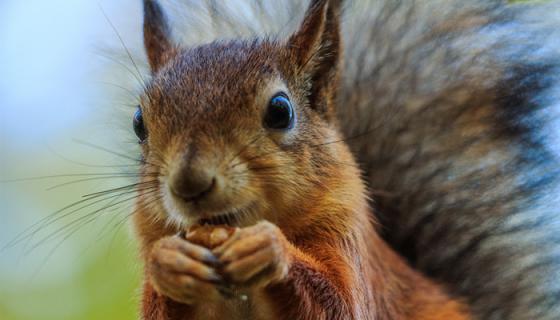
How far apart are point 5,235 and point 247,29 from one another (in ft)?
5.14

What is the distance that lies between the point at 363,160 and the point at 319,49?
54 cm

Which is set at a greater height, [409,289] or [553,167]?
[553,167]

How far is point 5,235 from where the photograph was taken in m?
3.06

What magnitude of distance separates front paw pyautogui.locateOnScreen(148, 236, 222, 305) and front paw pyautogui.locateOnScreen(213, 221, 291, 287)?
20mm

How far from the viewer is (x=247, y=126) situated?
1.28 meters

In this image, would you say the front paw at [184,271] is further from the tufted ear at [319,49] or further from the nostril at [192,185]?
the tufted ear at [319,49]

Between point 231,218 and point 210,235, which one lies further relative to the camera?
point 231,218

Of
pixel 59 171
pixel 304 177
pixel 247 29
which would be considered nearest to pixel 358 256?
pixel 304 177

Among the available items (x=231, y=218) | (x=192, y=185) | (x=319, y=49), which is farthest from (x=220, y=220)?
(x=319, y=49)

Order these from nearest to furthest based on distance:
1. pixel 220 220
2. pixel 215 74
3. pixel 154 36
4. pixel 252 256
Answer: pixel 252 256
pixel 220 220
pixel 215 74
pixel 154 36

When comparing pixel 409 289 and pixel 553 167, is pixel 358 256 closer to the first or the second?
pixel 409 289

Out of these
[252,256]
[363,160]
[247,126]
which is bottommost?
[252,256]

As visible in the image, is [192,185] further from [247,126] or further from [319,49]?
[319,49]

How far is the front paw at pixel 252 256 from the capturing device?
108 centimetres
